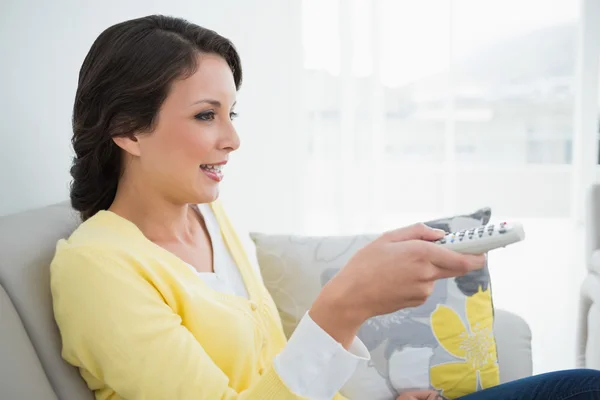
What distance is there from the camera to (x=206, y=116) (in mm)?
1186

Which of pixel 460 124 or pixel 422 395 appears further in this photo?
pixel 460 124

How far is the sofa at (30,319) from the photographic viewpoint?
3.15ft

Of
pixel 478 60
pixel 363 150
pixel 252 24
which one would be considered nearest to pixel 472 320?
pixel 252 24

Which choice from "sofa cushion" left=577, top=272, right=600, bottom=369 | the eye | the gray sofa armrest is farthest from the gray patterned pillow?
"sofa cushion" left=577, top=272, right=600, bottom=369

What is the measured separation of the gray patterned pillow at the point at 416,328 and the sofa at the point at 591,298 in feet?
2.88

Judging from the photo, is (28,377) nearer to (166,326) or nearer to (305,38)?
(166,326)

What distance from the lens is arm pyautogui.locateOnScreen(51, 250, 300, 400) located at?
96 cm

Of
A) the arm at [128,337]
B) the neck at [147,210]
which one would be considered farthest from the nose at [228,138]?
the arm at [128,337]

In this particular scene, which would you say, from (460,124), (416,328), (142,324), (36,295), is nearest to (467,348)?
(416,328)

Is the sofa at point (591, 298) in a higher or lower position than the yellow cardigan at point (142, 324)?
lower

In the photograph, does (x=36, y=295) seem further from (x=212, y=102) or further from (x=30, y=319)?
(x=212, y=102)

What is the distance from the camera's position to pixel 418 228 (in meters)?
0.90

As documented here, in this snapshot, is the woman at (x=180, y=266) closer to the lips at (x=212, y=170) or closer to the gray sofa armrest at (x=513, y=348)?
the lips at (x=212, y=170)

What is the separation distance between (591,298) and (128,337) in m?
1.76
